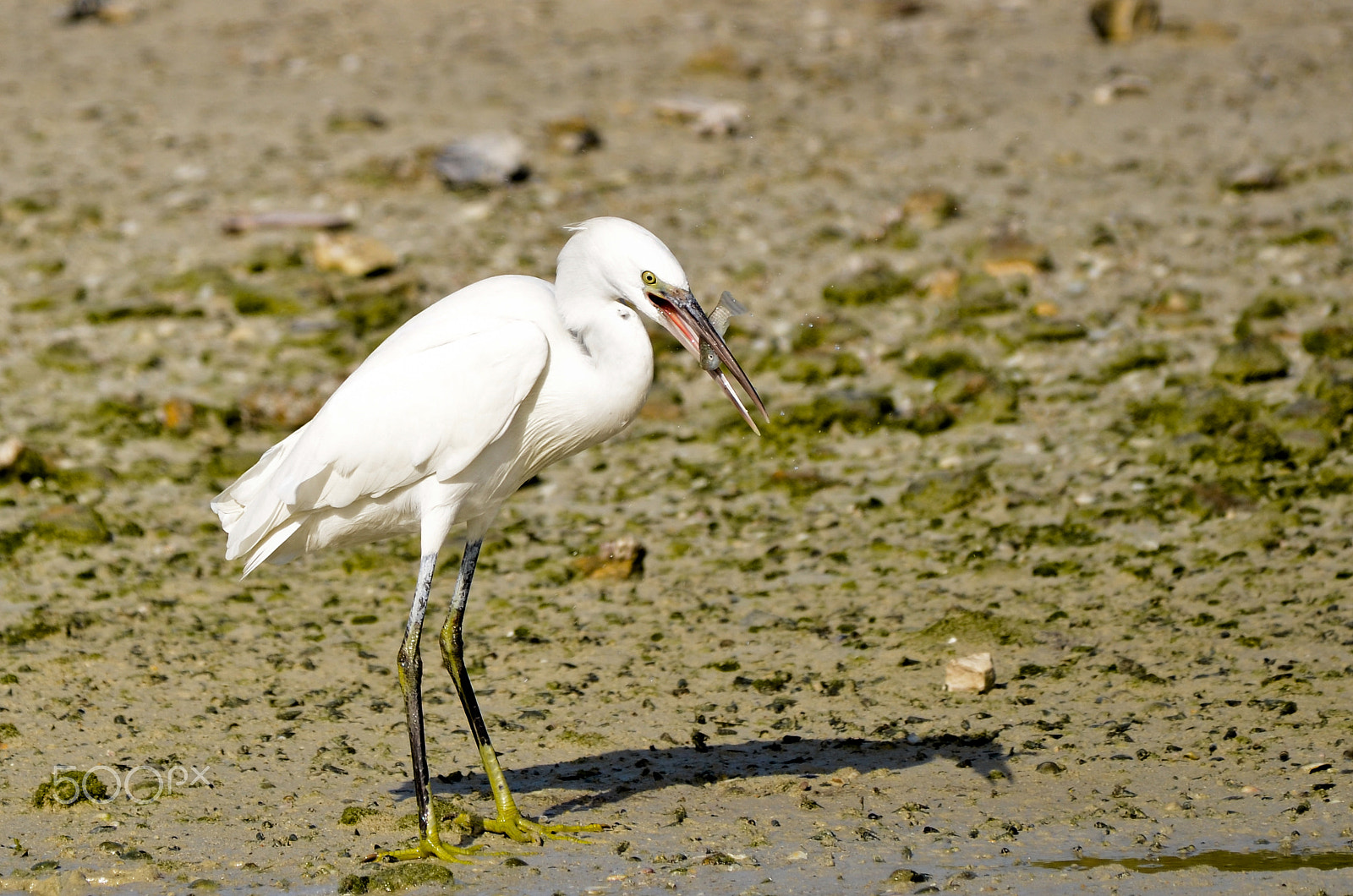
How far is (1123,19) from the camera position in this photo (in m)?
14.1

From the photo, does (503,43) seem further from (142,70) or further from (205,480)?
(205,480)

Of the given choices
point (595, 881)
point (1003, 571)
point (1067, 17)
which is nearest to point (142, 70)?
point (1067, 17)

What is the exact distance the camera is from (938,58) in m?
14.3

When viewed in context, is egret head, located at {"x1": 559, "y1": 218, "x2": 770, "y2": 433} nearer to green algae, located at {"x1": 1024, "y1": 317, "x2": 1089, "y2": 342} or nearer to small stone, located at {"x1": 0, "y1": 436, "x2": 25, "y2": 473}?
small stone, located at {"x1": 0, "y1": 436, "x2": 25, "y2": 473}

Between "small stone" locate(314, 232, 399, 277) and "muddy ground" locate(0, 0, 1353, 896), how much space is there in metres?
0.08

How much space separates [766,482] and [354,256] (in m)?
3.58

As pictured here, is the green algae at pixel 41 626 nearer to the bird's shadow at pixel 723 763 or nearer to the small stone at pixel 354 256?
the bird's shadow at pixel 723 763

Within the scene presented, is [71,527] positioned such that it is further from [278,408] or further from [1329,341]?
[1329,341]

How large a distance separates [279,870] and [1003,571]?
3373 millimetres

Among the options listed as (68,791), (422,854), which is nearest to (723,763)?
(422,854)

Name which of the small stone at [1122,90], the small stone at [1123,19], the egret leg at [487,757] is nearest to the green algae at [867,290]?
the small stone at [1122,90]

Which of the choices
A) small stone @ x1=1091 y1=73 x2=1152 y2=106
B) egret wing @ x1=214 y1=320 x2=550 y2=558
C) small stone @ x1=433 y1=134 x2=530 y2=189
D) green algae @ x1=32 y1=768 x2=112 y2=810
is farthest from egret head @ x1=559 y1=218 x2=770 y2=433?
small stone @ x1=1091 y1=73 x2=1152 y2=106

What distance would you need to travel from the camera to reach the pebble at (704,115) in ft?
40.2

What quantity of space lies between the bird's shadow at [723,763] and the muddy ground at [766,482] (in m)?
0.02
